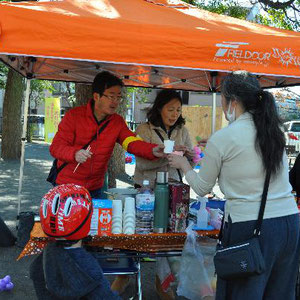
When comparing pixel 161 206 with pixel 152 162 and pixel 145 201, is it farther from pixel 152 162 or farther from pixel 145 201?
pixel 152 162

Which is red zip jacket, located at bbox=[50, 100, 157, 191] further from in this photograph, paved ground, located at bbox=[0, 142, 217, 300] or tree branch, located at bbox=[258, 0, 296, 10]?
tree branch, located at bbox=[258, 0, 296, 10]

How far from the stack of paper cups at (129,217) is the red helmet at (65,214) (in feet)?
3.04

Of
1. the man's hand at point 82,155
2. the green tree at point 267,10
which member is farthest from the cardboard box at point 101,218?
the green tree at point 267,10

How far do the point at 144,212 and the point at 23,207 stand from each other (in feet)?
15.4

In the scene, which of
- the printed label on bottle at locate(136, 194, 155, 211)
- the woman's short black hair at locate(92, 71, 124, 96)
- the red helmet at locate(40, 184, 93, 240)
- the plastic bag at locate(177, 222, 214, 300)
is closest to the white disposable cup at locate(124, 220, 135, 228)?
the printed label on bottle at locate(136, 194, 155, 211)

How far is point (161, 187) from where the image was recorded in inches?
117

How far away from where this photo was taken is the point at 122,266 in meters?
3.18

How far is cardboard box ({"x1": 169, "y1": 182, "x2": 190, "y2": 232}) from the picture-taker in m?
2.98

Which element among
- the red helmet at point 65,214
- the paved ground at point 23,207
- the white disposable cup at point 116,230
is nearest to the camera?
the red helmet at point 65,214

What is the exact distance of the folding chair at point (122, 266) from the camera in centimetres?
306

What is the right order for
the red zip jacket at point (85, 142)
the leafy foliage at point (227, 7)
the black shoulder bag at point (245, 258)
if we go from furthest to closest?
the leafy foliage at point (227, 7) < the red zip jacket at point (85, 142) < the black shoulder bag at point (245, 258)

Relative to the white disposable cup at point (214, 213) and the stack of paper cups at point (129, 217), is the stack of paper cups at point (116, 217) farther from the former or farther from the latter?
the white disposable cup at point (214, 213)

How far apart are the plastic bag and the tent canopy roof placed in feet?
4.14

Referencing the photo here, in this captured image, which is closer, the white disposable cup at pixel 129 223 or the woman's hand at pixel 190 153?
the white disposable cup at pixel 129 223
